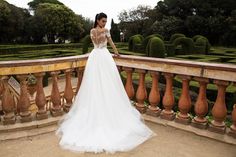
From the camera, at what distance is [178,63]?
12.2 feet

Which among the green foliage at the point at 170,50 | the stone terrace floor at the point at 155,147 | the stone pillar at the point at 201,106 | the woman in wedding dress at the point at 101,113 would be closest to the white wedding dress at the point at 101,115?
the woman in wedding dress at the point at 101,113

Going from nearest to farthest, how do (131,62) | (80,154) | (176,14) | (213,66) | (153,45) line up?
(80,154), (213,66), (131,62), (153,45), (176,14)

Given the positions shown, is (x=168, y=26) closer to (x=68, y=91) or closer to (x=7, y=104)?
(x=68, y=91)

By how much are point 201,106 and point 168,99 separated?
504 millimetres

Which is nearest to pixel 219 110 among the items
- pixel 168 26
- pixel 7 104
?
pixel 7 104

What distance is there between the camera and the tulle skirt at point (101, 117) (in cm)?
338

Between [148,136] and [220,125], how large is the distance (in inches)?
37.1

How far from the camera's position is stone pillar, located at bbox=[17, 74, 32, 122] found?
3678mm

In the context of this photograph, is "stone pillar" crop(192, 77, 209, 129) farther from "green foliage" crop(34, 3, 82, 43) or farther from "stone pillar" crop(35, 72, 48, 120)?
"green foliage" crop(34, 3, 82, 43)

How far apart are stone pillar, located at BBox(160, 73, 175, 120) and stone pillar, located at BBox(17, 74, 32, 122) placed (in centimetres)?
194

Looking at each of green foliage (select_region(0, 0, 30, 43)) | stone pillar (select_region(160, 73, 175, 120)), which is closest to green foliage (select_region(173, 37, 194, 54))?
stone pillar (select_region(160, 73, 175, 120))

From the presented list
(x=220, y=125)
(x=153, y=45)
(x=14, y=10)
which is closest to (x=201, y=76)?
(x=220, y=125)

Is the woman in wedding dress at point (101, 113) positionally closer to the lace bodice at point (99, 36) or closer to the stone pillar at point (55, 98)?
the lace bodice at point (99, 36)

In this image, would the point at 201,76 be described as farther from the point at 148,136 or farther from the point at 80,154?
the point at 80,154
